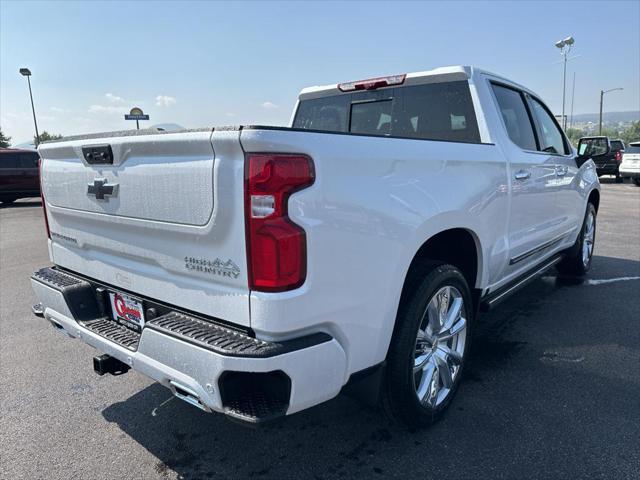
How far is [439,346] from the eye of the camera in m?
2.81

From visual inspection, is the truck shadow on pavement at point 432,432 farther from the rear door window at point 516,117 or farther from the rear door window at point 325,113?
the rear door window at point 325,113

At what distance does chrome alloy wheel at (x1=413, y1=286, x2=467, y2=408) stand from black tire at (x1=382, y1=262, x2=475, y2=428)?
5 centimetres

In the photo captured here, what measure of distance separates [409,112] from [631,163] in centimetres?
2026

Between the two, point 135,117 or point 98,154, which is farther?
point 135,117

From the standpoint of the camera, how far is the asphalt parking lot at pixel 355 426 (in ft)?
7.92

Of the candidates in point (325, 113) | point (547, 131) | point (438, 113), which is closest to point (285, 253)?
point (438, 113)

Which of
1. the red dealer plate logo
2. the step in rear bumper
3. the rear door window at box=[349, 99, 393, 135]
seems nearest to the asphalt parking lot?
the step in rear bumper

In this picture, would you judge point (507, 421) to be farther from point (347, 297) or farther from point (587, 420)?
point (347, 297)

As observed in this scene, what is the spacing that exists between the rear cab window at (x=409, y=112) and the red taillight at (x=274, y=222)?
137 cm

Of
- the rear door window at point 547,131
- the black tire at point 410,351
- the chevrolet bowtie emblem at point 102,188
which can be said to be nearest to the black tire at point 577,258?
the rear door window at point 547,131

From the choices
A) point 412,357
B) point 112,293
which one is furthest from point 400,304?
point 112,293

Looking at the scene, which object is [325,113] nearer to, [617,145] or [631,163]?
[631,163]

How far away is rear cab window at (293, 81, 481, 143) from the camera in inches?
134

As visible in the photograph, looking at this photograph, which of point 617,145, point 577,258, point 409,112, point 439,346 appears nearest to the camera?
point 439,346
